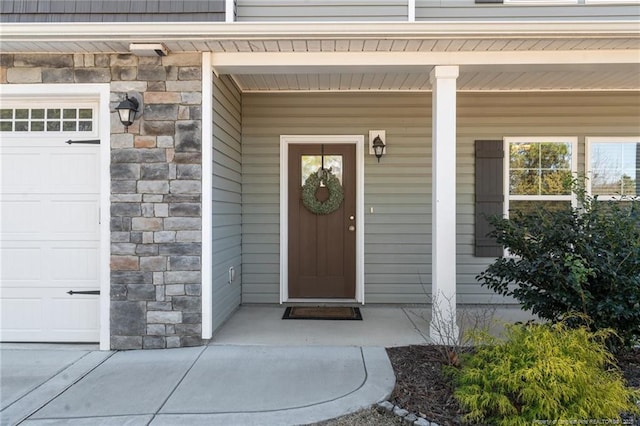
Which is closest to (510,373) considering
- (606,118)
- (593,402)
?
(593,402)

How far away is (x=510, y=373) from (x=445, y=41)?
2.64 m

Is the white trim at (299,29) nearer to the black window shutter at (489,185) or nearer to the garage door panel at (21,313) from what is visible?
the black window shutter at (489,185)

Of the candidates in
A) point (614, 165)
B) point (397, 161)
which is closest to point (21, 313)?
point (397, 161)

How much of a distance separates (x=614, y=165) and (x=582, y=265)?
2797 millimetres

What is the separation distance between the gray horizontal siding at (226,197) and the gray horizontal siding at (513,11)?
210 cm

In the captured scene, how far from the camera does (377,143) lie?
4.82 meters

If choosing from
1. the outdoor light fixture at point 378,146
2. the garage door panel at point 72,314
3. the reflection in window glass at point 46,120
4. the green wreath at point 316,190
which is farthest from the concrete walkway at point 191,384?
the outdoor light fixture at point 378,146

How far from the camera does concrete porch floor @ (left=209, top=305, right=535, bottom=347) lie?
367 cm

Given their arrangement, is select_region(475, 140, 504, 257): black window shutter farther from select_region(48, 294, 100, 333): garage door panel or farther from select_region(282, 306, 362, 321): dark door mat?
select_region(48, 294, 100, 333): garage door panel

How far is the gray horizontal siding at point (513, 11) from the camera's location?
3.71 meters

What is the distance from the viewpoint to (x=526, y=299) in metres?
3.27

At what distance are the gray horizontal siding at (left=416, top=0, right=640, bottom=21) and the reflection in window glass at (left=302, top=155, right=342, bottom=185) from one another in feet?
6.08

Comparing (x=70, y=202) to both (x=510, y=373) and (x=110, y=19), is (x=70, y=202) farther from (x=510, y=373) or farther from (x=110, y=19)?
(x=510, y=373)

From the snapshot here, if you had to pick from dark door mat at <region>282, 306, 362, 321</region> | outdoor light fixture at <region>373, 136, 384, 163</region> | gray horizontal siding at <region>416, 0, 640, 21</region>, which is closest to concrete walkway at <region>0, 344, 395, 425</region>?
dark door mat at <region>282, 306, 362, 321</region>
